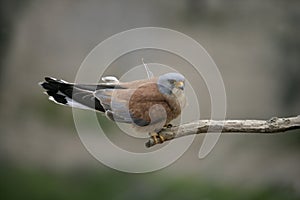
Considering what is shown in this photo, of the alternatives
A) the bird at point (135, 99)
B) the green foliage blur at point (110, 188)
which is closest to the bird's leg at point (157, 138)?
the bird at point (135, 99)

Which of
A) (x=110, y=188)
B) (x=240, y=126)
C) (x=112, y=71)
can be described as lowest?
(x=240, y=126)

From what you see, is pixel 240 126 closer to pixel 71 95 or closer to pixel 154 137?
pixel 154 137

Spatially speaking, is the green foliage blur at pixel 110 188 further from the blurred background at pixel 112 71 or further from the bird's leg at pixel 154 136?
the bird's leg at pixel 154 136

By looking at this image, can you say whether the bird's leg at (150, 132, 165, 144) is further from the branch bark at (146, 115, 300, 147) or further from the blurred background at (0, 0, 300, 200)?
the blurred background at (0, 0, 300, 200)

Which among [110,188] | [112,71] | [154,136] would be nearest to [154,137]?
[154,136]

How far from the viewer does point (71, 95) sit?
3.55 feet

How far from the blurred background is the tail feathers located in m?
1.13

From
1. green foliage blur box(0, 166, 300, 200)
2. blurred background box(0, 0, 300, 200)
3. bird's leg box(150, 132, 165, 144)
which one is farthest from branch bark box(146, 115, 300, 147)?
blurred background box(0, 0, 300, 200)

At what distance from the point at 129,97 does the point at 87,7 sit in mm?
1941

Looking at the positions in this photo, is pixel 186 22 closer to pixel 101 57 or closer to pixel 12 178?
pixel 101 57

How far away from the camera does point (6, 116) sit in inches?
110

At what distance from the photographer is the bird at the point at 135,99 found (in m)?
1.07

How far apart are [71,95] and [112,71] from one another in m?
1.52

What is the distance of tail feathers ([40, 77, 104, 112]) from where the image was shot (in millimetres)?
1072
